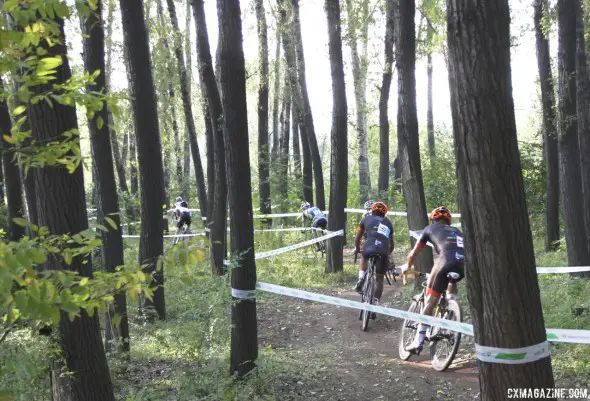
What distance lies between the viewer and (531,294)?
12.9 ft

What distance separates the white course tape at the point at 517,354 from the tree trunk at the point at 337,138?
10614 mm

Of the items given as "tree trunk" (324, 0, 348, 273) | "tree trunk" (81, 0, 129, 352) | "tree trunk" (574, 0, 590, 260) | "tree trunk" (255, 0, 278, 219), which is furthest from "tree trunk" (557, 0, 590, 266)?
"tree trunk" (255, 0, 278, 219)

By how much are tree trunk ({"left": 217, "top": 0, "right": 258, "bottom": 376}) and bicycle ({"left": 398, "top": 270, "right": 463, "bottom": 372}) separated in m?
2.31

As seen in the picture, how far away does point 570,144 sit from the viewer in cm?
1174

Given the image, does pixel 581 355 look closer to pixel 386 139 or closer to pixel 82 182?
pixel 82 182

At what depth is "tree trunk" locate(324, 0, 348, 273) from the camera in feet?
47.1

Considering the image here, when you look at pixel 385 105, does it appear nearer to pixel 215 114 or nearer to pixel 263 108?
pixel 263 108

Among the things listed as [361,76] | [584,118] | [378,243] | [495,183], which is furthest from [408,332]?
[361,76]

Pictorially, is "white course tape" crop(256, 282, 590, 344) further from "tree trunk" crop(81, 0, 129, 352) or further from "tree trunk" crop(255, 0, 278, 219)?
"tree trunk" crop(255, 0, 278, 219)

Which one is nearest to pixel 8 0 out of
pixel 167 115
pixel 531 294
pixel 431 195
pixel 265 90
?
pixel 531 294

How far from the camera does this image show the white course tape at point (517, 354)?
3934mm

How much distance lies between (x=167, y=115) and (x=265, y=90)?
30.0 ft

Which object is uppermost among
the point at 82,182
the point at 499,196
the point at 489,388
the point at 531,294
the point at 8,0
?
the point at 8,0

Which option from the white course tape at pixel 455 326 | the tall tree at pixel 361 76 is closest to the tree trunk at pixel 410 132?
the white course tape at pixel 455 326
